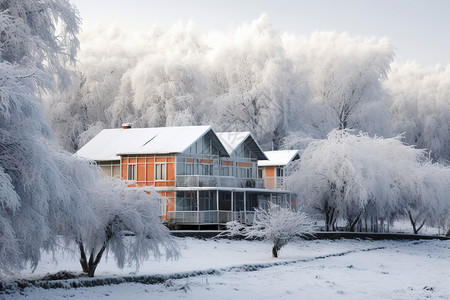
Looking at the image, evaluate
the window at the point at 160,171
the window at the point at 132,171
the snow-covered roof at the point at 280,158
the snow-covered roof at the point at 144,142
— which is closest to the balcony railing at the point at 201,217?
the window at the point at 160,171

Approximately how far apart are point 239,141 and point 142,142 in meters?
7.75

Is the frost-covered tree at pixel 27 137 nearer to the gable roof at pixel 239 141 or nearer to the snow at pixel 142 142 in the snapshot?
the snow at pixel 142 142

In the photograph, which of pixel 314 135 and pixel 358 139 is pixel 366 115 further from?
pixel 358 139

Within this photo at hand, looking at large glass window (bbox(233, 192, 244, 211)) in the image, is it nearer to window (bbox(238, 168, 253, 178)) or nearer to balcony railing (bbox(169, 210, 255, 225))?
window (bbox(238, 168, 253, 178))

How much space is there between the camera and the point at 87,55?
71.8 meters

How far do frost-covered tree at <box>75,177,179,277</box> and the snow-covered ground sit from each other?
93 centimetres

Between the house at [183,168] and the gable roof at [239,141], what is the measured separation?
8 centimetres

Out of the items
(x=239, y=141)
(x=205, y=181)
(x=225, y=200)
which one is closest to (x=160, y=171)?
(x=205, y=181)

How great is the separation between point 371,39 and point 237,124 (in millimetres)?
19704

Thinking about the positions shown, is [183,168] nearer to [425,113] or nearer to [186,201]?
[186,201]

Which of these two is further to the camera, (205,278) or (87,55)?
(87,55)

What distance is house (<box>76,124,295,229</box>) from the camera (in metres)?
43.5

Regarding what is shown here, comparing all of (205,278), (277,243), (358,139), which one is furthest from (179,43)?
(205,278)

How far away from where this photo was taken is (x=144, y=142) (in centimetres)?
4525
